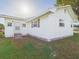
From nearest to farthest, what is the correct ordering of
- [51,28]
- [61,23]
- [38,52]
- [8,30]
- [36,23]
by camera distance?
[38,52]
[51,28]
[61,23]
[36,23]
[8,30]

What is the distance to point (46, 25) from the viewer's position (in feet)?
76.4

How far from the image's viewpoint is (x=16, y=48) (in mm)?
18719

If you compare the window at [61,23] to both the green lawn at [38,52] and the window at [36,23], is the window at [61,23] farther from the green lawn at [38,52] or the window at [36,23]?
the green lawn at [38,52]

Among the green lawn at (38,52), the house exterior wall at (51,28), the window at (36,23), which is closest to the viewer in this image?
the green lawn at (38,52)

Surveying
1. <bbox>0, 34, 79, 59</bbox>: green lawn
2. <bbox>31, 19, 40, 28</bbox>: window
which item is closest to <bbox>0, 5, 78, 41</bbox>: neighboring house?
<bbox>31, 19, 40, 28</bbox>: window

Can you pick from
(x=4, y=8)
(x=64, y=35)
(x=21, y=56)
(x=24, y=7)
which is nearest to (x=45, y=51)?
(x=21, y=56)

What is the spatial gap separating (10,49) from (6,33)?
30.4ft

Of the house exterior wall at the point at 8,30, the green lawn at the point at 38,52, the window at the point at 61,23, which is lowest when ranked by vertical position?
the green lawn at the point at 38,52

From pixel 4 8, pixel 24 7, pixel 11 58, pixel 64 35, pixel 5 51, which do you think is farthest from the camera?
pixel 4 8

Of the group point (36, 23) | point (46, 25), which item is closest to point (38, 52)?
point (46, 25)

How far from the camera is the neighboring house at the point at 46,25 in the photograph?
76.1 ft

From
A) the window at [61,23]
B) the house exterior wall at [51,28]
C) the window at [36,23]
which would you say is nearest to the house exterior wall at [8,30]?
the house exterior wall at [51,28]

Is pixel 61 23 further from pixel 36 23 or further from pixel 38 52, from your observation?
pixel 38 52

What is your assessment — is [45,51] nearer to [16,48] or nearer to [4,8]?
[16,48]
